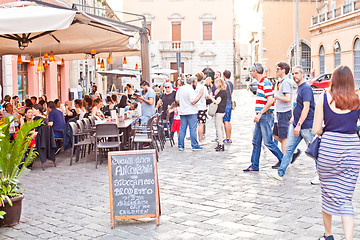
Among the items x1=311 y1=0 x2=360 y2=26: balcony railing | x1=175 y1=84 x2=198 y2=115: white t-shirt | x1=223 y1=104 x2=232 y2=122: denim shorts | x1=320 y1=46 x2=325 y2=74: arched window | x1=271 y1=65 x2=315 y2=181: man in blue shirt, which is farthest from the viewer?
x1=320 y1=46 x2=325 y2=74: arched window

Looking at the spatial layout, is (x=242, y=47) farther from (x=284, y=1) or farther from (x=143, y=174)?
(x=143, y=174)

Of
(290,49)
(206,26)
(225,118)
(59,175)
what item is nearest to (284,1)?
(290,49)

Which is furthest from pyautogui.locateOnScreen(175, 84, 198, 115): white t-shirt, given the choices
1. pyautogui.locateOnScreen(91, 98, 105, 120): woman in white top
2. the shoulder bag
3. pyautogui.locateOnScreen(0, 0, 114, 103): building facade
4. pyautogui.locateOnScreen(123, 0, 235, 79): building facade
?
pyautogui.locateOnScreen(123, 0, 235, 79): building facade

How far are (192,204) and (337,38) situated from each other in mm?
35998

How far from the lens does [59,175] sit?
354 inches

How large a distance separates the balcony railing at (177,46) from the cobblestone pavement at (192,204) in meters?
44.9

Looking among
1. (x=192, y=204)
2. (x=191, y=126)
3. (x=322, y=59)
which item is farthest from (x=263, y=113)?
(x=322, y=59)

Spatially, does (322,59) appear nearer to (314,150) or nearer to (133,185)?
(133,185)

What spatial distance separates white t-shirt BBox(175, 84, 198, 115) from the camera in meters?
11.5

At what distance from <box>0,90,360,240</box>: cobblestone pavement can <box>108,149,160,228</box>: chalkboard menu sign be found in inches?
6.9

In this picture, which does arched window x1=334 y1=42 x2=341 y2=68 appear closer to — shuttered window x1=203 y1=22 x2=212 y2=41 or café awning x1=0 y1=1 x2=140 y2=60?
shuttered window x1=203 y1=22 x2=212 y2=41

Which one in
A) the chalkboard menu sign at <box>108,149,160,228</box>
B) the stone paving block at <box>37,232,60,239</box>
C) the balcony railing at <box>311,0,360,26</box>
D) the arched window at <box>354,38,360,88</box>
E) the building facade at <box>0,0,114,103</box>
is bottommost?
the stone paving block at <box>37,232,60,239</box>

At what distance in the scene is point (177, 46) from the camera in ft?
179

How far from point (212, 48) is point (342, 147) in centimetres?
5062
